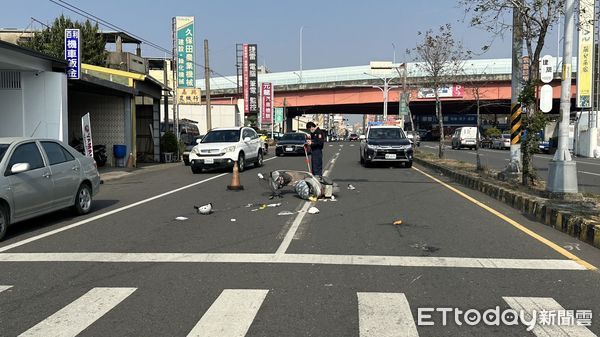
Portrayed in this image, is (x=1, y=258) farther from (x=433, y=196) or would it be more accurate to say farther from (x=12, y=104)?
(x=12, y=104)

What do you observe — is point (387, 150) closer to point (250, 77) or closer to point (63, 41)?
point (63, 41)

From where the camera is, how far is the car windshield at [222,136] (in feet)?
65.8

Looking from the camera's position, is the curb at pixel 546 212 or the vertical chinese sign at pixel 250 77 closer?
the curb at pixel 546 212

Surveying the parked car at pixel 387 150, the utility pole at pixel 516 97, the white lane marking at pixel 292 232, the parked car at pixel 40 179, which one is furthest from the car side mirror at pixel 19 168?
the parked car at pixel 387 150

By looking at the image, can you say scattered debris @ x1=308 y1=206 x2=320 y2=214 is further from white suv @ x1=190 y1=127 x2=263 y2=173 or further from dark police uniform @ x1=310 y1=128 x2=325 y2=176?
white suv @ x1=190 y1=127 x2=263 y2=173

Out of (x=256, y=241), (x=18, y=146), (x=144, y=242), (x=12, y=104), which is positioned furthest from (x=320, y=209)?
(x=12, y=104)

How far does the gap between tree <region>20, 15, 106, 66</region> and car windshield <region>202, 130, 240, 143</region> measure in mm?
18462

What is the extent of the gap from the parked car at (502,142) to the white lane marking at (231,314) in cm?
4348

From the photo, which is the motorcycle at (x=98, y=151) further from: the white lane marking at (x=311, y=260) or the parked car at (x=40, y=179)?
the white lane marking at (x=311, y=260)

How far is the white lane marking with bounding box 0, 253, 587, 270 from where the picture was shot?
6270 millimetres

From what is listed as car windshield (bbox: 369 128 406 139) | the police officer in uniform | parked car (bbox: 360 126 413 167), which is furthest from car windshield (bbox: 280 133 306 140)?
the police officer in uniform

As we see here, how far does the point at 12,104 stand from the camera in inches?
654

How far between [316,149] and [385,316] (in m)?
9.57

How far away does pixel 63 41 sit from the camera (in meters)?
34.4
